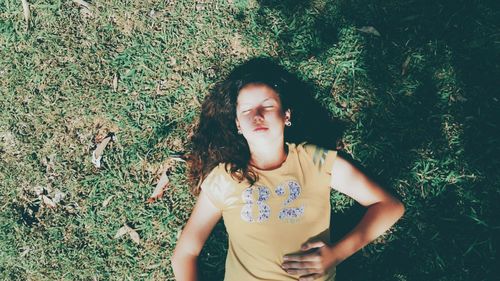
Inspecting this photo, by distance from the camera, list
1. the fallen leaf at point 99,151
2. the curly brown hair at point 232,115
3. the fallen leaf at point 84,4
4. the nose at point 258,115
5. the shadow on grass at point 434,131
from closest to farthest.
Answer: the nose at point 258,115 < the shadow on grass at point 434,131 < the curly brown hair at point 232,115 < the fallen leaf at point 99,151 < the fallen leaf at point 84,4

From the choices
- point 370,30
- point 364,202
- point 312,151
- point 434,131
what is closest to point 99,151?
point 312,151

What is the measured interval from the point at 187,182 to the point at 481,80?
2975 mm

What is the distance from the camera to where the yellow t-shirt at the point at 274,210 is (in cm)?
346

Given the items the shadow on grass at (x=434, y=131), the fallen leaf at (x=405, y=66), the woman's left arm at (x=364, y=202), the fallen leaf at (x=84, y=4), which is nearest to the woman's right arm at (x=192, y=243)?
the woman's left arm at (x=364, y=202)

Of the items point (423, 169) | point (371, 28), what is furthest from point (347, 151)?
point (371, 28)

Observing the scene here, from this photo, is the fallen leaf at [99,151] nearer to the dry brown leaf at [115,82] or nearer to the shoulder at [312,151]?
the dry brown leaf at [115,82]

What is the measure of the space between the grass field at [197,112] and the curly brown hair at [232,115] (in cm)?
13

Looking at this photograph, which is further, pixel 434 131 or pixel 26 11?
pixel 26 11

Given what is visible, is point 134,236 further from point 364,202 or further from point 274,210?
point 364,202

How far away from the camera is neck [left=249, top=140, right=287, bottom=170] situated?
3.63 m

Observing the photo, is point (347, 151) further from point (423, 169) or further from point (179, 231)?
point (179, 231)

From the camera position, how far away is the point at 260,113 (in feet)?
11.3

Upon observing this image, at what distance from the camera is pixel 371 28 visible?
4152 millimetres

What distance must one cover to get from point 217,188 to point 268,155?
52 centimetres
